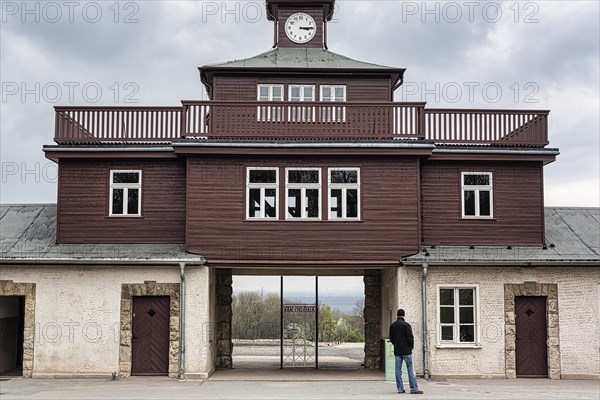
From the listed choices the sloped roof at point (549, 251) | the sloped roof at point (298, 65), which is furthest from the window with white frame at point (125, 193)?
the sloped roof at point (549, 251)

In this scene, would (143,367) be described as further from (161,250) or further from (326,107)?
(326,107)

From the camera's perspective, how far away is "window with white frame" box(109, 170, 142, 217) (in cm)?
2198

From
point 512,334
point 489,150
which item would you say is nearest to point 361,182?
point 489,150

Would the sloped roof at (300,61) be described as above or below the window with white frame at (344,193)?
above

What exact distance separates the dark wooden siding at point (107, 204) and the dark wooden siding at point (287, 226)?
93 cm

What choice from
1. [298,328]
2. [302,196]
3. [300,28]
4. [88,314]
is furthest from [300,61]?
[88,314]

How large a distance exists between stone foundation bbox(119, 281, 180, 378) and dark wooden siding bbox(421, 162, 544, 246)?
700cm

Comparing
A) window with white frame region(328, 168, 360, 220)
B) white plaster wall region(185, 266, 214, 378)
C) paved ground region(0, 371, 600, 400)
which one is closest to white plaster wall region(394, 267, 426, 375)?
paved ground region(0, 371, 600, 400)

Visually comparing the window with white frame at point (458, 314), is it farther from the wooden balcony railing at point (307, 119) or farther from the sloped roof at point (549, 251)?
the wooden balcony railing at point (307, 119)

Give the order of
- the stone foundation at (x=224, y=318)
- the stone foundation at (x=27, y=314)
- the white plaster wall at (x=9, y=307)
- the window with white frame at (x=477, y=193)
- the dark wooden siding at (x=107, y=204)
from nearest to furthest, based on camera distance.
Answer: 1. the stone foundation at (x=27, y=314)
2. the dark wooden siding at (x=107, y=204)
3. the window with white frame at (x=477, y=193)
4. the white plaster wall at (x=9, y=307)
5. the stone foundation at (x=224, y=318)

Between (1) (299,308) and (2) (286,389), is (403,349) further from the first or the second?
(1) (299,308)

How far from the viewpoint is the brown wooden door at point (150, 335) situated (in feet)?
68.4

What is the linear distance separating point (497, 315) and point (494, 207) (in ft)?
9.99

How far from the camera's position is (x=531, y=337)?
2120 centimetres
